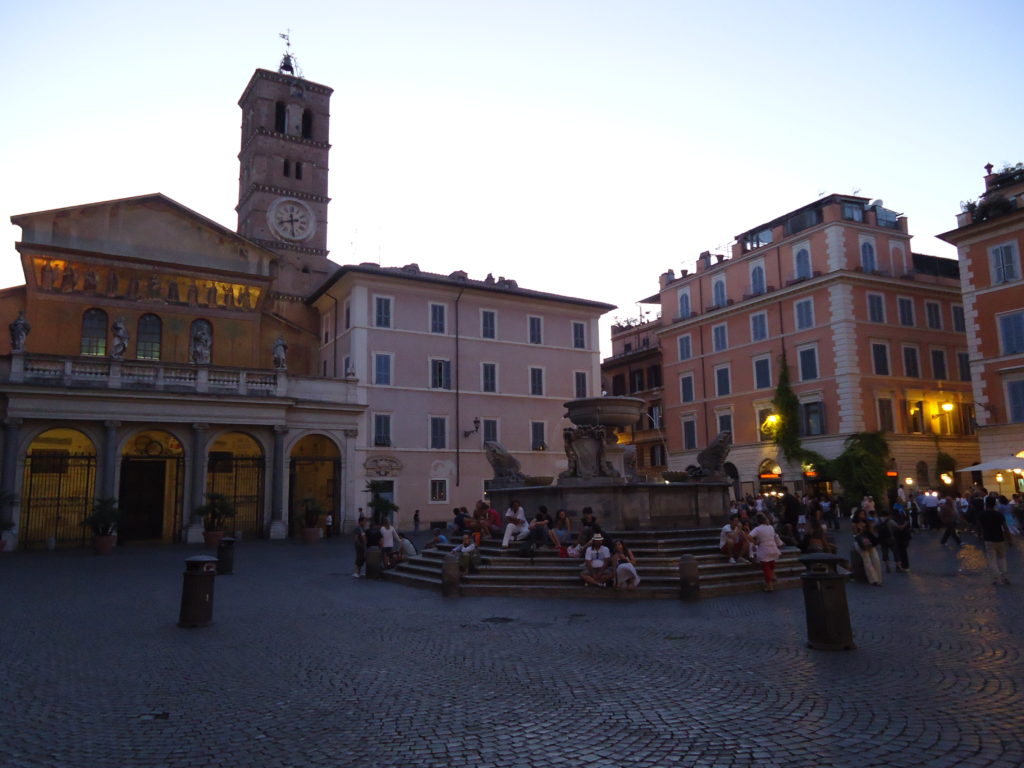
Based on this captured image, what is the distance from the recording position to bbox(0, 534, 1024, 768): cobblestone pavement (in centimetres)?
541

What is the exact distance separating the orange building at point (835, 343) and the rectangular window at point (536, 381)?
1104cm

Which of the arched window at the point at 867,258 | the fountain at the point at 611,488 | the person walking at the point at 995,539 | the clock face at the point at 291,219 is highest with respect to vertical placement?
the clock face at the point at 291,219

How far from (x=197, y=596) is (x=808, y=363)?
35.8 meters

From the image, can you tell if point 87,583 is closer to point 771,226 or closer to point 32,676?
point 32,676

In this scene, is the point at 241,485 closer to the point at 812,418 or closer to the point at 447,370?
the point at 447,370

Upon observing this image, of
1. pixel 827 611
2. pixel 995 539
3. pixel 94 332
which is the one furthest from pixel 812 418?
pixel 94 332

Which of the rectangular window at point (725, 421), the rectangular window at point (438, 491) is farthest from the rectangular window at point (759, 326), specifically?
the rectangular window at point (438, 491)

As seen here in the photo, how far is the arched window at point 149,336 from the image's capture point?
33656 mm

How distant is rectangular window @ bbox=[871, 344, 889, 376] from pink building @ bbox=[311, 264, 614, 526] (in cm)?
1463

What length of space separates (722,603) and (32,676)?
9.68 metres

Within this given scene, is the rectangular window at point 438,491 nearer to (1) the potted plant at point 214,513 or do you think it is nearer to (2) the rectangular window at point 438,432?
(2) the rectangular window at point 438,432

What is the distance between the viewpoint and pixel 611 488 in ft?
52.9

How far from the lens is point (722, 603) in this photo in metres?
12.4

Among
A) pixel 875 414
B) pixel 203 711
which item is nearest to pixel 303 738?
pixel 203 711
